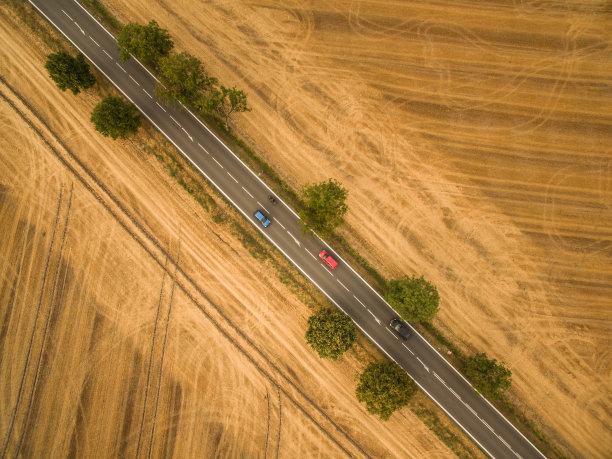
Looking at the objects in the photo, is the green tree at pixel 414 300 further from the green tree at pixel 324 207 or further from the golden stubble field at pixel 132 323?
the green tree at pixel 324 207

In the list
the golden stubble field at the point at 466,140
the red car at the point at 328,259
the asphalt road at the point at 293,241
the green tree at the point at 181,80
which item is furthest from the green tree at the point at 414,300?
the green tree at the point at 181,80

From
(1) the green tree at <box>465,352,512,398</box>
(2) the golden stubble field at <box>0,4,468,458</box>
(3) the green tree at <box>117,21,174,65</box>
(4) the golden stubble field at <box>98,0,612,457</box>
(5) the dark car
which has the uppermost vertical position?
(4) the golden stubble field at <box>98,0,612,457</box>

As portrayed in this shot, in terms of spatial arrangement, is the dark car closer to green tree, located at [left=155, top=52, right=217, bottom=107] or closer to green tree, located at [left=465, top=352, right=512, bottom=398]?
green tree, located at [left=465, top=352, right=512, bottom=398]

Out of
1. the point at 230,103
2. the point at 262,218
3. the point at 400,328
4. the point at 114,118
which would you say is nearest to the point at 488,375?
the point at 400,328

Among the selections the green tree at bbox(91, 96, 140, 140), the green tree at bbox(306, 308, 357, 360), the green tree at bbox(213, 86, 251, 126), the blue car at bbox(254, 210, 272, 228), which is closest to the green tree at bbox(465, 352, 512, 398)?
the green tree at bbox(306, 308, 357, 360)

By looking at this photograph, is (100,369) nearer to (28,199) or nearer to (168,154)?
(28,199)

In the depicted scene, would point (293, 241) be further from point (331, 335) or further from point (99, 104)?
point (99, 104)

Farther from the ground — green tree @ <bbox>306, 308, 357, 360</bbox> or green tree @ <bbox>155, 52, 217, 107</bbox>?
green tree @ <bbox>155, 52, 217, 107</bbox>
